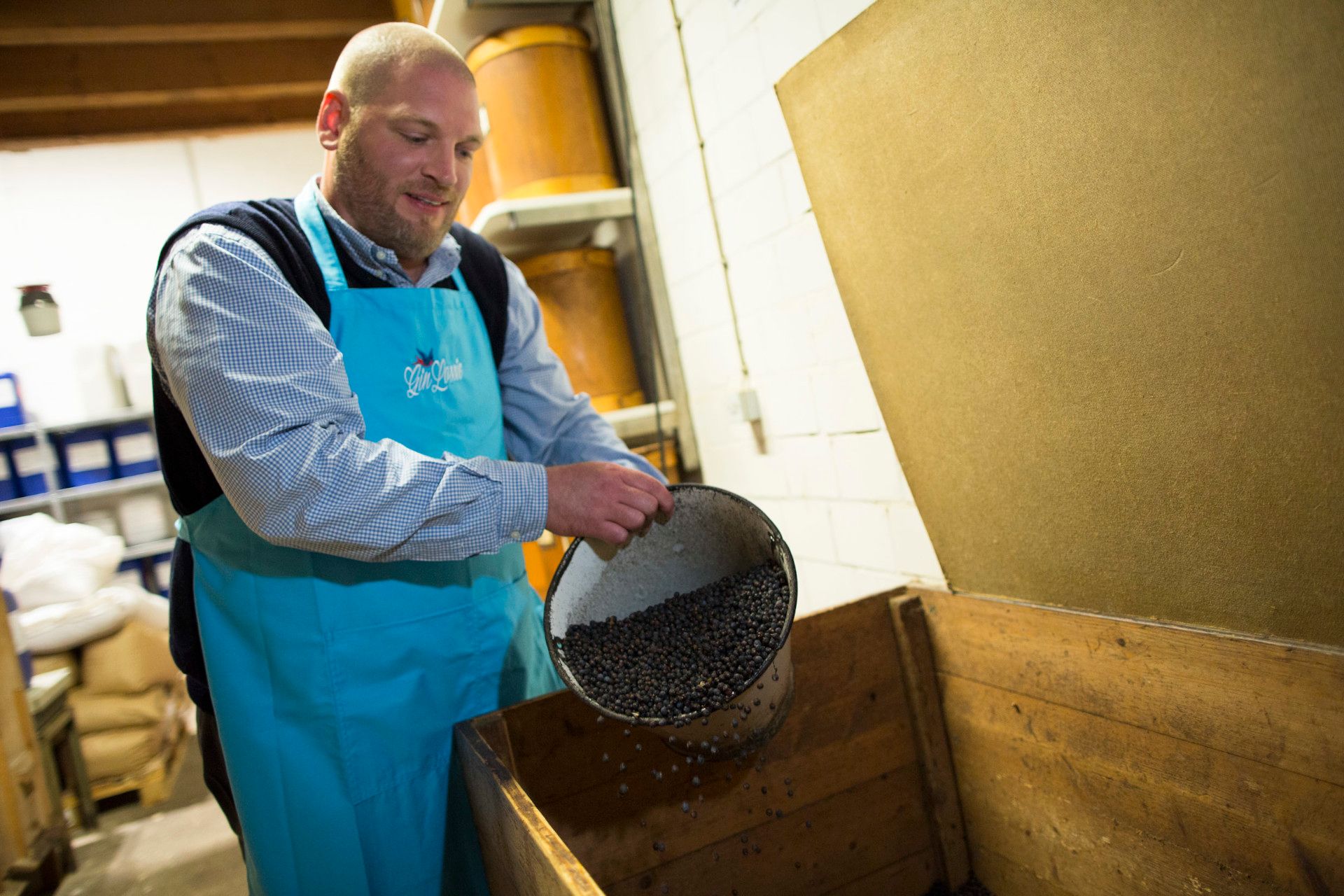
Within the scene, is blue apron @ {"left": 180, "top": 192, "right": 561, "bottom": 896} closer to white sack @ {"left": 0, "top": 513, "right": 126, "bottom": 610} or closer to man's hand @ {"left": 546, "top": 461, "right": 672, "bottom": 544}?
man's hand @ {"left": 546, "top": 461, "right": 672, "bottom": 544}

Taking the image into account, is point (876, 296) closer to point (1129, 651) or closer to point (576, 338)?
point (1129, 651)

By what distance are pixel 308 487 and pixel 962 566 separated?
3.20 feet

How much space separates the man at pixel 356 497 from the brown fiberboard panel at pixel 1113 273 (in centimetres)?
47

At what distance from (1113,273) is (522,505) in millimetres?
769

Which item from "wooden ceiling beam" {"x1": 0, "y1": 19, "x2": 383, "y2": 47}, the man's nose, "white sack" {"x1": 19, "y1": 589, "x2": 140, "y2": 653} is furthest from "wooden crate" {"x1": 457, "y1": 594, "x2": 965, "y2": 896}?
"wooden ceiling beam" {"x1": 0, "y1": 19, "x2": 383, "y2": 47}

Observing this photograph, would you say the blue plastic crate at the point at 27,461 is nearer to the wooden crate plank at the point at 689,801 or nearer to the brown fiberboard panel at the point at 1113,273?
the wooden crate plank at the point at 689,801

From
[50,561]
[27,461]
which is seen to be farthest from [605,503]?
[27,461]

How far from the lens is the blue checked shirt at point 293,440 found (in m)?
1.07

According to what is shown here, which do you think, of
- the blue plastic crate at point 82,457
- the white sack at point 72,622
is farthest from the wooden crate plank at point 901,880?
the blue plastic crate at point 82,457

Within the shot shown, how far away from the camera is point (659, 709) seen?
39.1 inches

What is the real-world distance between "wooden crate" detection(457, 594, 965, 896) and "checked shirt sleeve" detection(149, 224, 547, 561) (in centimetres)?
29

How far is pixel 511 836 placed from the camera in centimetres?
92

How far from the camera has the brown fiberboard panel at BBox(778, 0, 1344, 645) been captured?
748 millimetres

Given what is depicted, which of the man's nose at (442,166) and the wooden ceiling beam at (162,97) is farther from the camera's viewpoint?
the wooden ceiling beam at (162,97)
